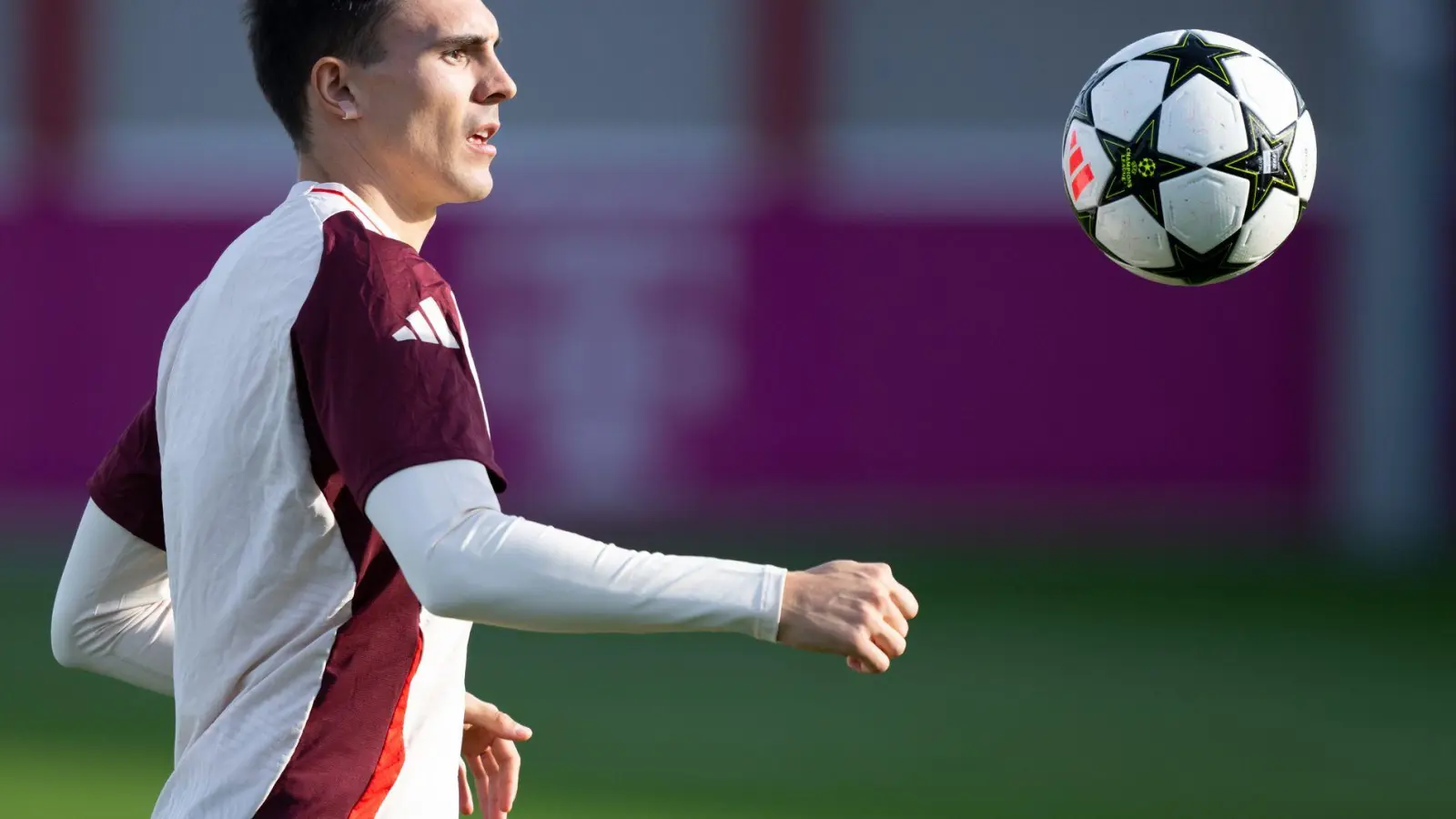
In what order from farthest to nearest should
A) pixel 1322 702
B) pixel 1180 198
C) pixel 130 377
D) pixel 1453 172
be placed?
1. pixel 130 377
2. pixel 1453 172
3. pixel 1322 702
4. pixel 1180 198

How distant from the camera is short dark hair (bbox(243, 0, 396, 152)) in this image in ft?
7.74

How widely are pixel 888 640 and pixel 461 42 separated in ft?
3.24

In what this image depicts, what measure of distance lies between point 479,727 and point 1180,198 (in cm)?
166

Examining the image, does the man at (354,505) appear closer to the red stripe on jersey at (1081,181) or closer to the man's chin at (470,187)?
the man's chin at (470,187)

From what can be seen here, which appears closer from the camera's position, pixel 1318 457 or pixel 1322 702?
pixel 1322 702

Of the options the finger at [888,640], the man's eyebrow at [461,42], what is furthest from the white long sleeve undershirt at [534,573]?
the man's eyebrow at [461,42]

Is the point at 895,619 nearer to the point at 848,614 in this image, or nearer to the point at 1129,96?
the point at 848,614

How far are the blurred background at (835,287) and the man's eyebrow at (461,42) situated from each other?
7980 mm

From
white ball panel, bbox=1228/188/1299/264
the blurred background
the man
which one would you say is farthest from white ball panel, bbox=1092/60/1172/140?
the blurred background

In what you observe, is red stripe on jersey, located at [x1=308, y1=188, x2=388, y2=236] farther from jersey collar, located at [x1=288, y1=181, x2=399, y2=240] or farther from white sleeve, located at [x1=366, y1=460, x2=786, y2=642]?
white sleeve, located at [x1=366, y1=460, x2=786, y2=642]

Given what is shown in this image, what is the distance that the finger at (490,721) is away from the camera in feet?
8.70

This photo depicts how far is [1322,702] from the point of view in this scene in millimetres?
6738

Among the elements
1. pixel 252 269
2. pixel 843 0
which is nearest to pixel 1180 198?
pixel 252 269

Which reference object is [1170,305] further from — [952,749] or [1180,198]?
[1180,198]
